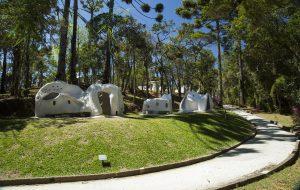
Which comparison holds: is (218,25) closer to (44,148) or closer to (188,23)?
(188,23)

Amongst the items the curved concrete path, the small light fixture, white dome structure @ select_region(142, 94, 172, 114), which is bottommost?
the curved concrete path

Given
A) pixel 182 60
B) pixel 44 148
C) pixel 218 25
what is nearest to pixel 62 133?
pixel 44 148

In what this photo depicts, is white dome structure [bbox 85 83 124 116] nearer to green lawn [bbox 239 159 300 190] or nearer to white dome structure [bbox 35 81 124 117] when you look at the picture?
white dome structure [bbox 35 81 124 117]

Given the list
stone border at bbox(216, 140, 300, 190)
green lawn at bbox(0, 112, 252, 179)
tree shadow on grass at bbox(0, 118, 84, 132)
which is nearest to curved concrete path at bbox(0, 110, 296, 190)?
stone border at bbox(216, 140, 300, 190)

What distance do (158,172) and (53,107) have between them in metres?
9.58

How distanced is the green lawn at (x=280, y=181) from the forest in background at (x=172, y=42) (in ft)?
17.0

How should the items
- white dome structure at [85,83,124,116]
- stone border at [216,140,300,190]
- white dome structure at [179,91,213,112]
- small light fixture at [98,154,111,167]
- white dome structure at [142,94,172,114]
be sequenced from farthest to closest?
1. white dome structure at [179,91,213,112]
2. white dome structure at [142,94,172,114]
3. white dome structure at [85,83,124,116]
4. small light fixture at [98,154,111,167]
5. stone border at [216,140,300,190]

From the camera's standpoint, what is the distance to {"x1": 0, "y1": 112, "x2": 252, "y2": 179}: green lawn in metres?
12.1

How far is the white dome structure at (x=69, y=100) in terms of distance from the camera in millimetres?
19734

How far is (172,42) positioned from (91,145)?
38.0 m

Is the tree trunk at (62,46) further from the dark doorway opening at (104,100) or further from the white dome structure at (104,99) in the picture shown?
the dark doorway opening at (104,100)

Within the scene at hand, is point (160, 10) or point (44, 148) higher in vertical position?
point (160, 10)

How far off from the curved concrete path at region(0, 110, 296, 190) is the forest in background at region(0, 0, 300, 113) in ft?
19.9

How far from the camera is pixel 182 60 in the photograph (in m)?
57.1
